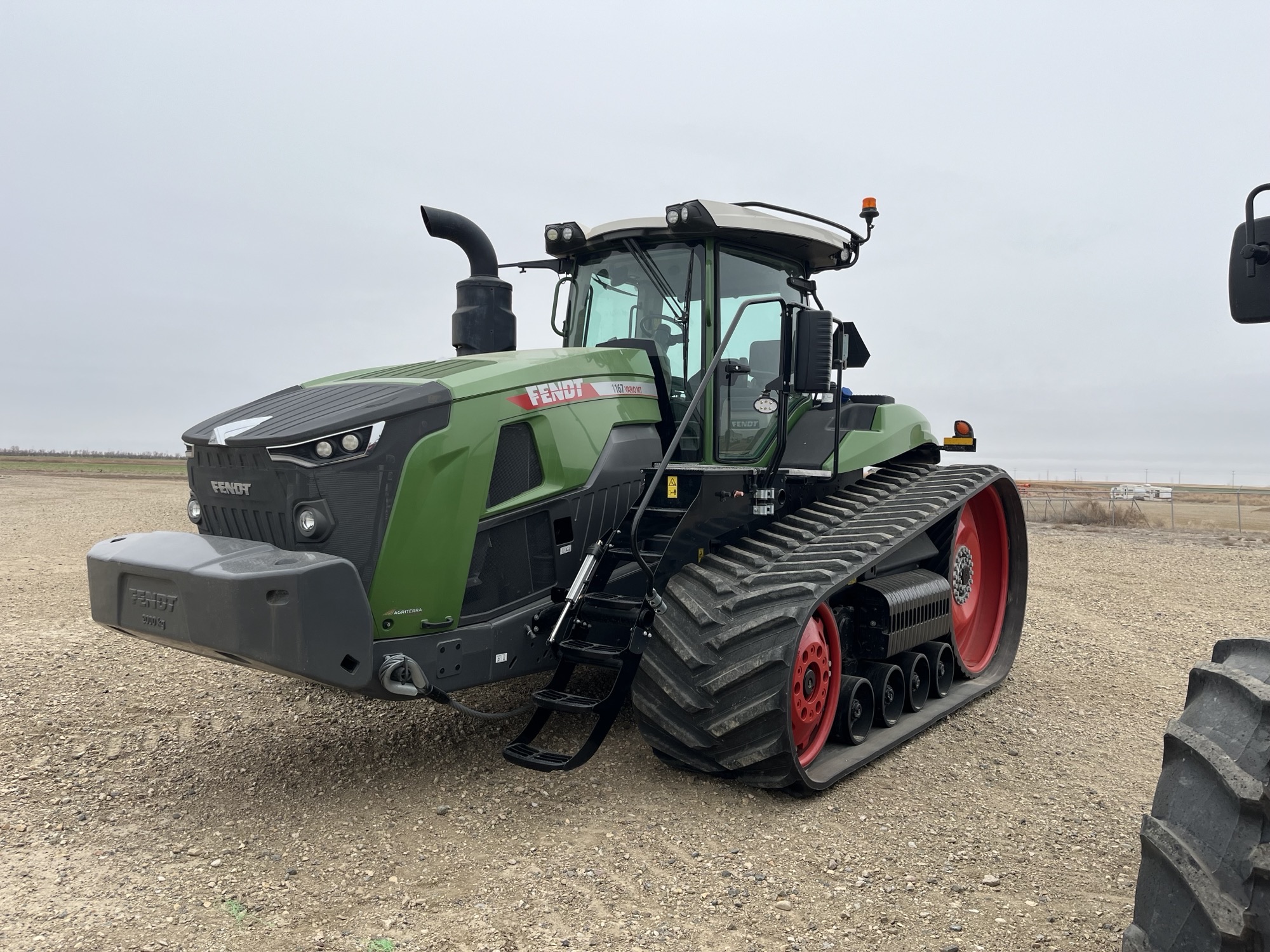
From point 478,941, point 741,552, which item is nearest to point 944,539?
point 741,552

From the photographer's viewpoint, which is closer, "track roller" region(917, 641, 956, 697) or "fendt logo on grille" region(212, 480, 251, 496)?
"fendt logo on grille" region(212, 480, 251, 496)

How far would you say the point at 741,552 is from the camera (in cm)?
523

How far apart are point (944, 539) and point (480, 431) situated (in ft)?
12.2

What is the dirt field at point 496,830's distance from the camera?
3.56 m

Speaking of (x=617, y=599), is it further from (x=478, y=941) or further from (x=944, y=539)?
(x=944, y=539)

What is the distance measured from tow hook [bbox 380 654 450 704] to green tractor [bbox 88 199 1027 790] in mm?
10

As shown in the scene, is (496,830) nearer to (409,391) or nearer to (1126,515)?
(409,391)

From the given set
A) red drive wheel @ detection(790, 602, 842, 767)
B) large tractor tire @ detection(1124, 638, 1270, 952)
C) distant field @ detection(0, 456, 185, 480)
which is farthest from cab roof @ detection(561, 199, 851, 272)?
distant field @ detection(0, 456, 185, 480)

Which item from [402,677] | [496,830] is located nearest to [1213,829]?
[496,830]

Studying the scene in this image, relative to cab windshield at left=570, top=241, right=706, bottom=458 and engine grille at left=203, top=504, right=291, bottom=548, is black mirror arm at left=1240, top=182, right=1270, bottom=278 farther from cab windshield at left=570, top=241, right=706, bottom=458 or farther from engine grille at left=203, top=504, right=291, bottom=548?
engine grille at left=203, top=504, right=291, bottom=548

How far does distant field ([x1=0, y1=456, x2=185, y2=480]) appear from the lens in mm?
41969

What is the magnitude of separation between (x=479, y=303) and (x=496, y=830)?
10.1 ft

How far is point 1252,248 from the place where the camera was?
258 cm

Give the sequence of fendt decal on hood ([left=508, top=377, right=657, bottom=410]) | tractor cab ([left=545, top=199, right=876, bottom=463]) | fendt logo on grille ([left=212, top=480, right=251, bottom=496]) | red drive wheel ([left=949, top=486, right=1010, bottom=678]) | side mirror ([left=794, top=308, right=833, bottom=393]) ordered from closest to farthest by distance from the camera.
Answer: fendt logo on grille ([left=212, top=480, right=251, bottom=496]), fendt decal on hood ([left=508, top=377, right=657, bottom=410]), side mirror ([left=794, top=308, right=833, bottom=393]), tractor cab ([left=545, top=199, right=876, bottom=463]), red drive wheel ([left=949, top=486, right=1010, bottom=678])
